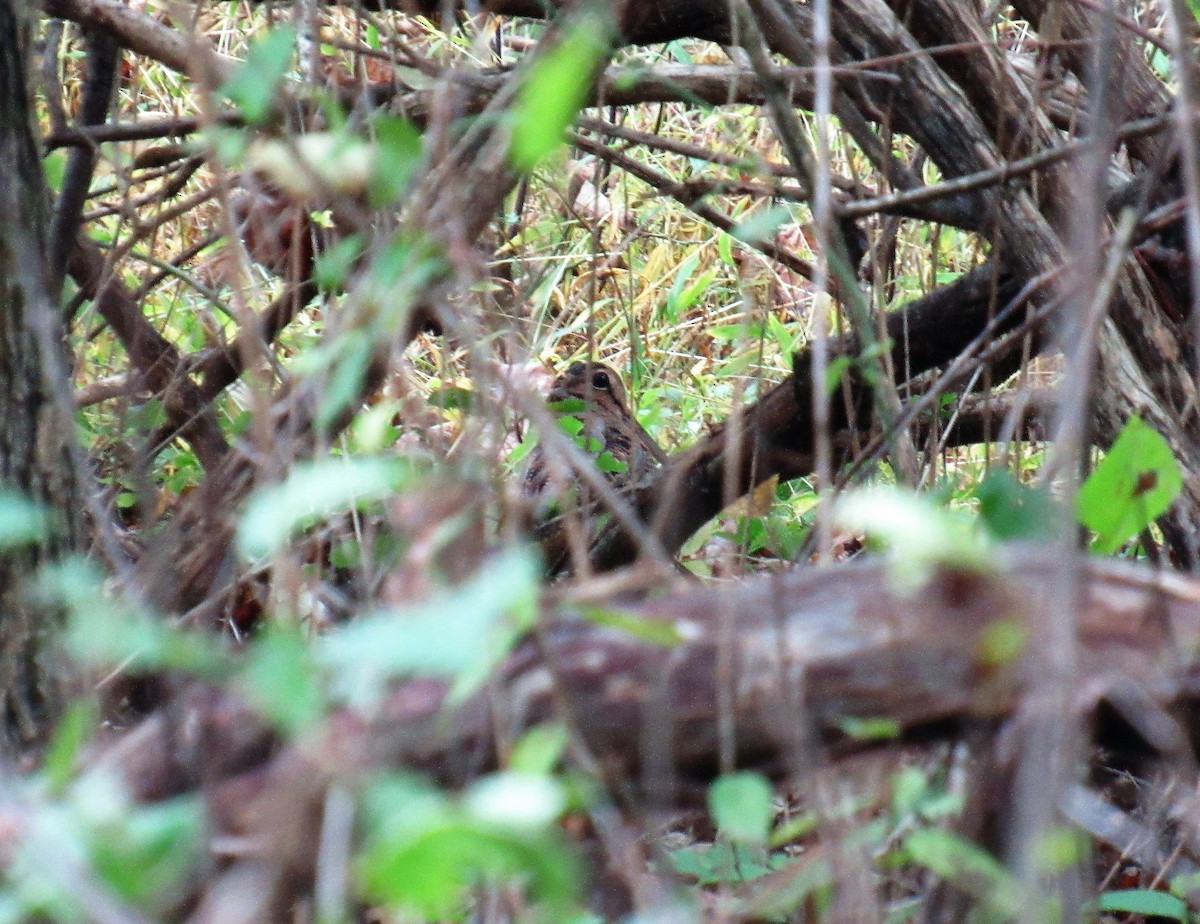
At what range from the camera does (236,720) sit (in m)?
0.89

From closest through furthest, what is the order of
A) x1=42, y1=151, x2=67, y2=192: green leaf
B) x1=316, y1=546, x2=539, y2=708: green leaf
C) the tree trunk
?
1. x1=316, y1=546, x2=539, y2=708: green leaf
2. the tree trunk
3. x1=42, y1=151, x2=67, y2=192: green leaf

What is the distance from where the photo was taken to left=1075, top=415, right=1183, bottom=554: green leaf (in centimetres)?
110

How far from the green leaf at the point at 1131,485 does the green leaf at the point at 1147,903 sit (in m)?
0.67

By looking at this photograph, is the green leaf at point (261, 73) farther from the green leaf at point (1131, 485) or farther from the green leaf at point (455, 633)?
the green leaf at point (1131, 485)

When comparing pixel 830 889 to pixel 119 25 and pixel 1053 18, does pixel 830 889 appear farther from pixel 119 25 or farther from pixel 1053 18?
pixel 119 25

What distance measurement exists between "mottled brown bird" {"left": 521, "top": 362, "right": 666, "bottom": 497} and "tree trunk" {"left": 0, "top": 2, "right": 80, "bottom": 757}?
126cm

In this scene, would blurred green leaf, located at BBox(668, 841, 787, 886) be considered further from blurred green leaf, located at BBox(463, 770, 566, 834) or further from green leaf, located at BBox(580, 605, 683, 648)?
blurred green leaf, located at BBox(463, 770, 566, 834)

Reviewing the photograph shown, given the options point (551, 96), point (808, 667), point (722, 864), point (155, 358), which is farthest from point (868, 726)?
point (155, 358)

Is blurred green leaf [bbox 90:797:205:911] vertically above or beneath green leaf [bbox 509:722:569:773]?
beneath

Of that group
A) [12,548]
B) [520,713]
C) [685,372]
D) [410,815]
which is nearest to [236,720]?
[520,713]

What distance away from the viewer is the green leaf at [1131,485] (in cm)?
110

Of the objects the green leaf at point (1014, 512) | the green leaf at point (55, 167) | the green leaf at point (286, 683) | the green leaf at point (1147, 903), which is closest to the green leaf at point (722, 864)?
the green leaf at point (1147, 903)

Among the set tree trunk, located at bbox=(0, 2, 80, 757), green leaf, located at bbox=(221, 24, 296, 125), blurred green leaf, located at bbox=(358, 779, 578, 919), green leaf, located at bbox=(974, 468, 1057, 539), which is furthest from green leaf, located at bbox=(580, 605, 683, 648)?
tree trunk, located at bbox=(0, 2, 80, 757)

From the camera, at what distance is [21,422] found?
1.46 metres
